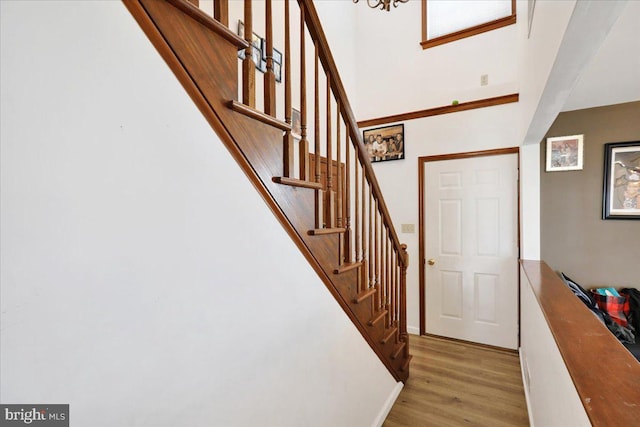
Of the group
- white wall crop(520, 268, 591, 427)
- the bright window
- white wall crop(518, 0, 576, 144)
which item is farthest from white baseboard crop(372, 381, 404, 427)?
the bright window

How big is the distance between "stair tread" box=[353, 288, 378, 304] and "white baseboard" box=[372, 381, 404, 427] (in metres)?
0.82

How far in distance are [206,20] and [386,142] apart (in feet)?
9.42

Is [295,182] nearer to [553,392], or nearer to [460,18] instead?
[553,392]

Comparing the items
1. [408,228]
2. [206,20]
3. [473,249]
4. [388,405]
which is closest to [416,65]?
[408,228]

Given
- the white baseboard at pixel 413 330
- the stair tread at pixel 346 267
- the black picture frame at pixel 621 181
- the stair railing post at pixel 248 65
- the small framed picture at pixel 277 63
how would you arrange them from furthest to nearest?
the white baseboard at pixel 413 330 < the black picture frame at pixel 621 181 < the small framed picture at pixel 277 63 < the stair tread at pixel 346 267 < the stair railing post at pixel 248 65

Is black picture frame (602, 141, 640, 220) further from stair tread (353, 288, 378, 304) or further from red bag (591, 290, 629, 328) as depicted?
stair tread (353, 288, 378, 304)

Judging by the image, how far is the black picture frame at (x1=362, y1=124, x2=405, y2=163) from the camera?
10.9 ft

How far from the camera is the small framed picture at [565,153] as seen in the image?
2.89m

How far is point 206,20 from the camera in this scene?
2.52 ft

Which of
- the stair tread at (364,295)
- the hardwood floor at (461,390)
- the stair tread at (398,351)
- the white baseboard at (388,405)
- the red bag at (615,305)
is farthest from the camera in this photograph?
the red bag at (615,305)

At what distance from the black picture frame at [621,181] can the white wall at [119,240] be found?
11.4 ft

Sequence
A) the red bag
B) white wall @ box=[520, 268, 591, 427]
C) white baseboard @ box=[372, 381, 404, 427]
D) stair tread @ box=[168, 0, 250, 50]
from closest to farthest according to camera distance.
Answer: stair tread @ box=[168, 0, 250, 50], white wall @ box=[520, 268, 591, 427], white baseboard @ box=[372, 381, 404, 427], the red bag

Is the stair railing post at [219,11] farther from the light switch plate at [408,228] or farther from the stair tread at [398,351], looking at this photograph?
the light switch plate at [408,228]

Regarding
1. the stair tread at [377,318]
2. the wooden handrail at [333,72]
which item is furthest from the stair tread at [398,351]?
the wooden handrail at [333,72]
